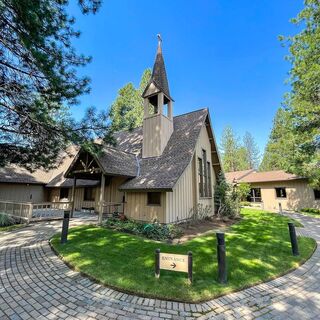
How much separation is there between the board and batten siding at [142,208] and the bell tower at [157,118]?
130 inches

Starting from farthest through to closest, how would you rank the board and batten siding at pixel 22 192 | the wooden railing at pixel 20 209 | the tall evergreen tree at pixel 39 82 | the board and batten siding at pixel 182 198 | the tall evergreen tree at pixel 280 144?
the tall evergreen tree at pixel 280 144
the board and batten siding at pixel 22 192
the wooden railing at pixel 20 209
the board and batten siding at pixel 182 198
the tall evergreen tree at pixel 39 82

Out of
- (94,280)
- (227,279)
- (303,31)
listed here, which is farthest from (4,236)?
(303,31)

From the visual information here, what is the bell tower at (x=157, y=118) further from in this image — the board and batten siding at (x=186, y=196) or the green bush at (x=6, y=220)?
the green bush at (x=6, y=220)

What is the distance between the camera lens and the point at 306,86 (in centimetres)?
1503

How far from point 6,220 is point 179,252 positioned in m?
10.5

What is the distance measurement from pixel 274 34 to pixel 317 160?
11.0 meters

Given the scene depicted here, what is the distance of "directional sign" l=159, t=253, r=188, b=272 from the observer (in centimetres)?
442

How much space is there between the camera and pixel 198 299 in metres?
3.90

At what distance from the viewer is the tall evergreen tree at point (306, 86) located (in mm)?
14367

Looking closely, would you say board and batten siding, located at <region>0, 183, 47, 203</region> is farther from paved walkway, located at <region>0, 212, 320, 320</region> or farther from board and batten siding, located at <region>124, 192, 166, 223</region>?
paved walkway, located at <region>0, 212, 320, 320</region>

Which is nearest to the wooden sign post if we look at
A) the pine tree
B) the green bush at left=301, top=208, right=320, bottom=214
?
the green bush at left=301, top=208, right=320, bottom=214

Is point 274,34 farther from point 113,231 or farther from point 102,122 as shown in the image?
point 113,231

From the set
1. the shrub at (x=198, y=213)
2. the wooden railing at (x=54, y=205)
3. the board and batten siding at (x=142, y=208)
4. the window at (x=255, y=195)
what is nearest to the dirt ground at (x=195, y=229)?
the shrub at (x=198, y=213)

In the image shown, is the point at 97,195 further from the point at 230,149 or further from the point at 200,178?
the point at 230,149
